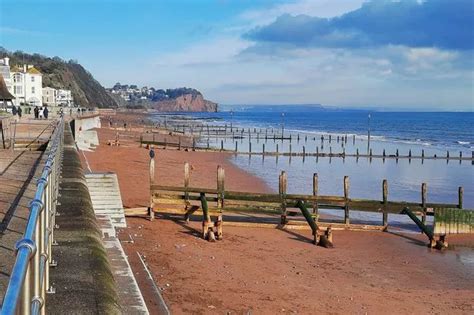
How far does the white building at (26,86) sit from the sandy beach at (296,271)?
84.2 meters

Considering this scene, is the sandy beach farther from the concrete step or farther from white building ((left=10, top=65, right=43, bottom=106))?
white building ((left=10, top=65, right=43, bottom=106))

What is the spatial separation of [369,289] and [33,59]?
18865 cm

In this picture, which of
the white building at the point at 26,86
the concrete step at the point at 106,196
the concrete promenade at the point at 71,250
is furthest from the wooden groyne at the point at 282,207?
the white building at the point at 26,86

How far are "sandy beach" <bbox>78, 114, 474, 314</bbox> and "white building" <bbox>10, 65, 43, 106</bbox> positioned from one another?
84211mm

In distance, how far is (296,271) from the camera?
14.3m

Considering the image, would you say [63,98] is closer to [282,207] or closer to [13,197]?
[282,207]

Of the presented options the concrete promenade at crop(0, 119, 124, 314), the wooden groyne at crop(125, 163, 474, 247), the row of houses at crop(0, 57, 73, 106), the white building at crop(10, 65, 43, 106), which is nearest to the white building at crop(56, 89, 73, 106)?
the row of houses at crop(0, 57, 73, 106)

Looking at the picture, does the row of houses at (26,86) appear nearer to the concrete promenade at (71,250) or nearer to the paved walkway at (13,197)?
the paved walkway at (13,197)

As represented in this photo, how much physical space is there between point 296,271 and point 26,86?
330 ft

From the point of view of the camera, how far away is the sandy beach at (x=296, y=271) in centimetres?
1160

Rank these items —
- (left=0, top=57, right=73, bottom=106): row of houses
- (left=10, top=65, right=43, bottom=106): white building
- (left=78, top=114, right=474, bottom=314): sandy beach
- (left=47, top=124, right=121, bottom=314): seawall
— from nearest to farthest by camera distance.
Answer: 1. (left=47, top=124, right=121, bottom=314): seawall
2. (left=78, top=114, right=474, bottom=314): sandy beach
3. (left=0, top=57, right=73, bottom=106): row of houses
4. (left=10, top=65, right=43, bottom=106): white building

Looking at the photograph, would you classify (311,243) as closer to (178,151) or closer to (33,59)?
(178,151)

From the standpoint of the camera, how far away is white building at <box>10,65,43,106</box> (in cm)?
9764

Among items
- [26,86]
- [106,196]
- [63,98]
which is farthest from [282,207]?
[63,98]
